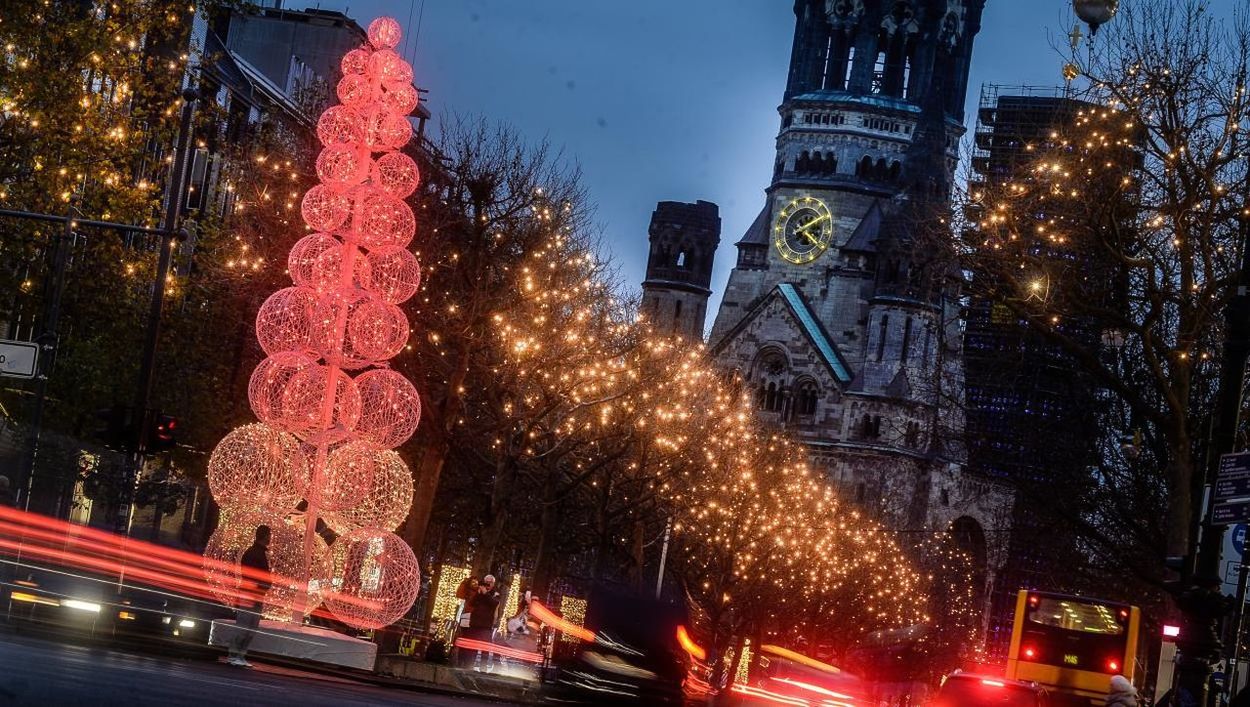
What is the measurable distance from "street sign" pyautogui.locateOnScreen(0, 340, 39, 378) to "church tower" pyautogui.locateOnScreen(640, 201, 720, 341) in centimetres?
9886

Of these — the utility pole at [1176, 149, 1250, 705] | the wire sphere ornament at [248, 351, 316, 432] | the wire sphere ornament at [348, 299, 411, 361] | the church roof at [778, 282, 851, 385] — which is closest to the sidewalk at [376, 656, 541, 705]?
the wire sphere ornament at [248, 351, 316, 432]

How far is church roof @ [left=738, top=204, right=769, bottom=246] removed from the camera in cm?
12294

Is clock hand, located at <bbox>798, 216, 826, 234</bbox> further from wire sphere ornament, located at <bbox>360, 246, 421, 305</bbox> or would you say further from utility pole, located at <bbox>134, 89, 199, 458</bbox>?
wire sphere ornament, located at <bbox>360, 246, 421, 305</bbox>

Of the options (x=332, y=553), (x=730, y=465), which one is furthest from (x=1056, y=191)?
(x=730, y=465)

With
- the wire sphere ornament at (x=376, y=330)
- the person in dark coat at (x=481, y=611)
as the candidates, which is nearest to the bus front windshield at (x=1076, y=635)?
the person in dark coat at (x=481, y=611)

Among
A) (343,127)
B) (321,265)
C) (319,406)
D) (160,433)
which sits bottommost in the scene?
(160,433)

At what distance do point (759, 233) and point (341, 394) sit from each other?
97.7 m

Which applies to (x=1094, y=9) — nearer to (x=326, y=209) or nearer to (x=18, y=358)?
(x=326, y=209)

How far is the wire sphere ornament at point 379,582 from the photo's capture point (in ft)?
89.2

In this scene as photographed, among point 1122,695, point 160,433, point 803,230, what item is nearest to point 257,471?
point 160,433

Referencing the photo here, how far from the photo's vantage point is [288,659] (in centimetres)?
2698

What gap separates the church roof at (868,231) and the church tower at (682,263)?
1036cm

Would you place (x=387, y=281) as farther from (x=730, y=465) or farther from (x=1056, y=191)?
(x=730, y=465)

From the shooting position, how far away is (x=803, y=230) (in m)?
121
